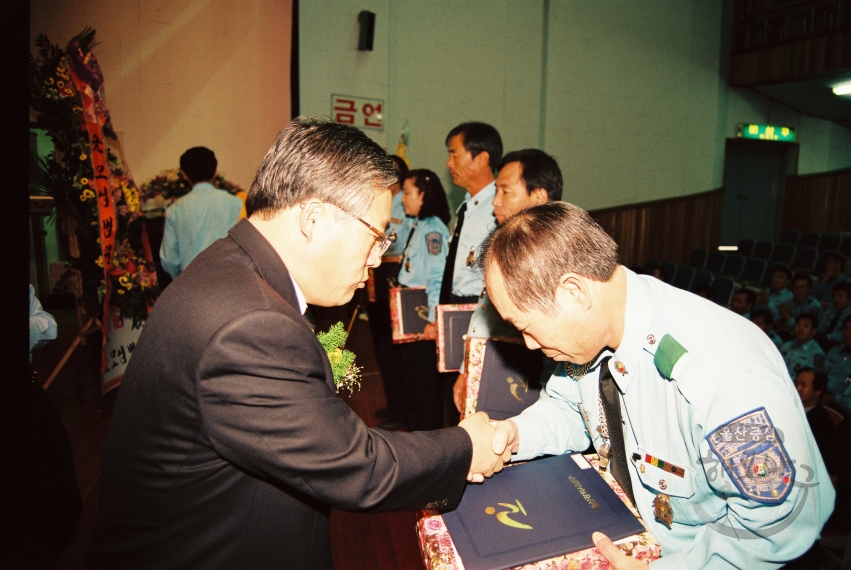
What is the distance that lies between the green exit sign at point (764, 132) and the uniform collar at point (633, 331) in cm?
1002

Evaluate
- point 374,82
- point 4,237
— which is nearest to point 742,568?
point 4,237

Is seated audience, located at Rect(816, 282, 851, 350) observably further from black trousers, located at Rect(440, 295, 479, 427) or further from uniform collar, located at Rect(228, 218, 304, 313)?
uniform collar, located at Rect(228, 218, 304, 313)

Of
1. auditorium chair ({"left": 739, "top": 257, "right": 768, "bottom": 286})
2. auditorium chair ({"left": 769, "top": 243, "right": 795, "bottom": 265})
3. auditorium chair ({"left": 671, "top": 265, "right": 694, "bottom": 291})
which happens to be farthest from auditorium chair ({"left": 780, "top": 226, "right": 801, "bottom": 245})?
auditorium chair ({"left": 671, "top": 265, "right": 694, "bottom": 291})

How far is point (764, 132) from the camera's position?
31.3ft

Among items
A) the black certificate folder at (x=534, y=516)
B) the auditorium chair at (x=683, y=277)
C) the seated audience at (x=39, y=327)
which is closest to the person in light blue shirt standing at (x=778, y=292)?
the auditorium chair at (x=683, y=277)

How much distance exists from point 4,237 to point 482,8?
22.4 feet

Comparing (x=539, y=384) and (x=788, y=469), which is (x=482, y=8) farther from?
(x=788, y=469)

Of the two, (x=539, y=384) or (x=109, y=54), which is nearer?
(x=539, y=384)

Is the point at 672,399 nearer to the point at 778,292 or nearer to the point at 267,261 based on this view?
the point at 267,261

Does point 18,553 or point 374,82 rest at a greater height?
point 374,82

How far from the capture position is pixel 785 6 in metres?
8.38

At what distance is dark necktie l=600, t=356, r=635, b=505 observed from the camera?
1.24 metres

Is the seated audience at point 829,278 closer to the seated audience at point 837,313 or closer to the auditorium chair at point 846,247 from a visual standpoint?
the seated audience at point 837,313

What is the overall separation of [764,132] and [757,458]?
420 inches
